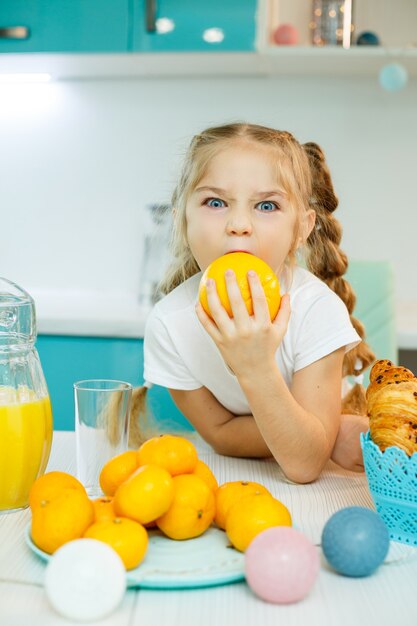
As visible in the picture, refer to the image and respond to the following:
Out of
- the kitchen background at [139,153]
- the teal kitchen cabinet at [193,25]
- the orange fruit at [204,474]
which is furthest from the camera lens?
the kitchen background at [139,153]

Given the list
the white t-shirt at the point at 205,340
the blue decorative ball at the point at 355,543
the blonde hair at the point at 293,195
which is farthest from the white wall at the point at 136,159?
the blue decorative ball at the point at 355,543

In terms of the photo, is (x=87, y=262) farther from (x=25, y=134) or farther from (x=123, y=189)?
(x=25, y=134)

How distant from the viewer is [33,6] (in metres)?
2.35

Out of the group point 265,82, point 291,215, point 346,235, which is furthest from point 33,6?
point 291,215

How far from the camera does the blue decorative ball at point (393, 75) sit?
240 cm

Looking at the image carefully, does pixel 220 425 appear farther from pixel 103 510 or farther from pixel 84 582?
pixel 84 582

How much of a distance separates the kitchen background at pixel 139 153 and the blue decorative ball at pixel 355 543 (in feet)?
6.07

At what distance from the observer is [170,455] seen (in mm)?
745

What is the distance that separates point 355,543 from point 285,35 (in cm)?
193

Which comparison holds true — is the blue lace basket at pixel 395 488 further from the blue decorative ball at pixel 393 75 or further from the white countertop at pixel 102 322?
the blue decorative ball at pixel 393 75

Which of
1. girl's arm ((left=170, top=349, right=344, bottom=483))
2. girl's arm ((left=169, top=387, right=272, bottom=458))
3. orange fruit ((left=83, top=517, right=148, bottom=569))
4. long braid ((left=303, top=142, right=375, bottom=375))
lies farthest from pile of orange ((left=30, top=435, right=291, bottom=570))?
long braid ((left=303, top=142, right=375, bottom=375))

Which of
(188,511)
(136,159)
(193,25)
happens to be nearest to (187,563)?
(188,511)

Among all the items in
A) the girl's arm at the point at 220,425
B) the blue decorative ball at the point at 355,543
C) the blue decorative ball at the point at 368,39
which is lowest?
the girl's arm at the point at 220,425

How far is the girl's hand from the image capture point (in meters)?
0.93
